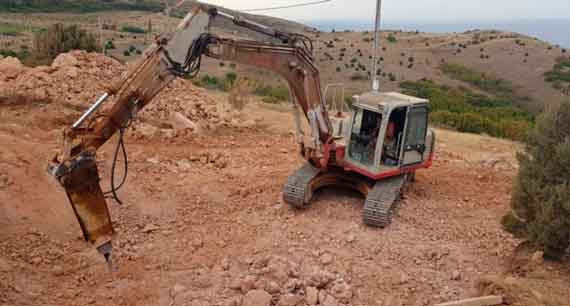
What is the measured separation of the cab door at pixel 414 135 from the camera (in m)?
9.03

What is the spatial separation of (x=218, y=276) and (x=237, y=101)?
10.0 metres

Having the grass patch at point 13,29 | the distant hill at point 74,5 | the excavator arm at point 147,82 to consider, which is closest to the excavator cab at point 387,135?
the excavator arm at point 147,82

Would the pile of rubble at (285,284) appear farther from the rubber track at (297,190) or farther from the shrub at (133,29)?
the shrub at (133,29)

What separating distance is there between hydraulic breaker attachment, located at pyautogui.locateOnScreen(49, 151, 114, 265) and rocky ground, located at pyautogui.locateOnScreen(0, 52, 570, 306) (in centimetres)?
102

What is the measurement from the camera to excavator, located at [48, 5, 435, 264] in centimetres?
619

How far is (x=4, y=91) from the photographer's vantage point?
1249 centimetres

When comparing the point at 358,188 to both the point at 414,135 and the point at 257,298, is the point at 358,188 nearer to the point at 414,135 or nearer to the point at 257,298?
the point at 414,135

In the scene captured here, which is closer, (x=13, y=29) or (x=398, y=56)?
(x=13, y=29)

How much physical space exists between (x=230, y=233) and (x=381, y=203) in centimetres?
245

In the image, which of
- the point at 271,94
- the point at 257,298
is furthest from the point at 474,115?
the point at 257,298

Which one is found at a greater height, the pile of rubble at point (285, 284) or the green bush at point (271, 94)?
the green bush at point (271, 94)

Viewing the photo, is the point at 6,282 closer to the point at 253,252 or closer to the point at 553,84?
the point at 253,252

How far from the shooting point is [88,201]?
6176mm

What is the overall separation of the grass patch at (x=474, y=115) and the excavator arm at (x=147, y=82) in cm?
509
